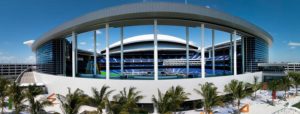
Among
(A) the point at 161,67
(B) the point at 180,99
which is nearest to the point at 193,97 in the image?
(B) the point at 180,99

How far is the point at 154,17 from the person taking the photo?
81.1 feet

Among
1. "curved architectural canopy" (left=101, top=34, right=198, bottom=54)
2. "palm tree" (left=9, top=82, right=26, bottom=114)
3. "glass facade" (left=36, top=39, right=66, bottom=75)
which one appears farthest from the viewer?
"curved architectural canopy" (left=101, top=34, right=198, bottom=54)

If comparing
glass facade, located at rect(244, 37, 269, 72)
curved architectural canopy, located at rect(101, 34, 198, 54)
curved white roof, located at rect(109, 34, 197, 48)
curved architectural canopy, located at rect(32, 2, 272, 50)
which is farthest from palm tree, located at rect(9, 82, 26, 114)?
curved white roof, located at rect(109, 34, 197, 48)

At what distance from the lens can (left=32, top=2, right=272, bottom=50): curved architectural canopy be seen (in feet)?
75.0

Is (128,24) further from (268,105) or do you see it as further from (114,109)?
(268,105)

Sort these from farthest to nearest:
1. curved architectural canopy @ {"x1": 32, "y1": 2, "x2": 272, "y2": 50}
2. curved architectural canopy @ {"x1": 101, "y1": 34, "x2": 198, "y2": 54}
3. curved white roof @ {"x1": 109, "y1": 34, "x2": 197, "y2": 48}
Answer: curved white roof @ {"x1": 109, "y1": 34, "x2": 197, "y2": 48}, curved architectural canopy @ {"x1": 101, "y1": 34, "x2": 198, "y2": 54}, curved architectural canopy @ {"x1": 32, "y1": 2, "x2": 272, "y2": 50}

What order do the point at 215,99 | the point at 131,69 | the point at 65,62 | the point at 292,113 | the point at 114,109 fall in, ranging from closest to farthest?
the point at 114,109
the point at 215,99
the point at 292,113
the point at 65,62
the point at 131,69

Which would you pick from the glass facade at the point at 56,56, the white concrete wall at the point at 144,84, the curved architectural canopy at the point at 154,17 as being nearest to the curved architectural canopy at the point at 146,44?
the glass facade at the point at 56,56

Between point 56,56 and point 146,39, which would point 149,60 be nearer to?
point 146,39

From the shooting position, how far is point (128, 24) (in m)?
27.7

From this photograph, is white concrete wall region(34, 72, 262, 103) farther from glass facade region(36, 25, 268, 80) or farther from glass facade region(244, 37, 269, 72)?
glass facade region(244, 37, 269, 72)

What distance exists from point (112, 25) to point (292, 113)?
25.5m

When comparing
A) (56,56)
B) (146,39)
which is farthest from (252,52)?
(56,56)

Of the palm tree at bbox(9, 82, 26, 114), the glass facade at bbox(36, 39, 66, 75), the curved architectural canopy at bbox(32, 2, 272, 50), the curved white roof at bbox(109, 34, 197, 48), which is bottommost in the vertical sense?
the palm tree at bbox(9, 82, 26, 114)
